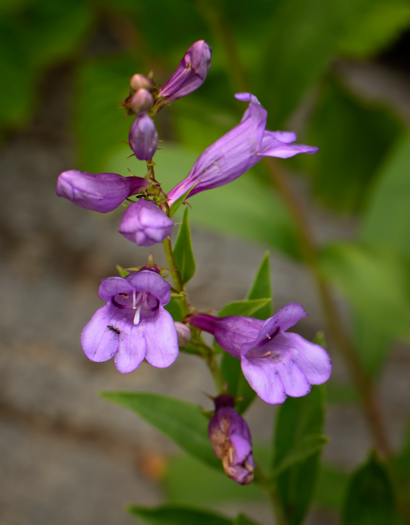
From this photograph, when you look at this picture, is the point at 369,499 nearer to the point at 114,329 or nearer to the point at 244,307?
the point at 244,307

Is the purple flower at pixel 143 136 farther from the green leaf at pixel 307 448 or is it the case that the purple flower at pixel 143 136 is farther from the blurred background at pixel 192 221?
the blurred background at pixel 192 221

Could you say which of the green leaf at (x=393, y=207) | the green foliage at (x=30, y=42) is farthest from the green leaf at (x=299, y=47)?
the green foliage at (x=30, y=42)

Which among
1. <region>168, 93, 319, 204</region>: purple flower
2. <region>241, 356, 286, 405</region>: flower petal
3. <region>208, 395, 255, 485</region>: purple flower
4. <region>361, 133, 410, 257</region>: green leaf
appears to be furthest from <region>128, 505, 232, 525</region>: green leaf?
<region>361, 133, 410, 257</region>: green leaf

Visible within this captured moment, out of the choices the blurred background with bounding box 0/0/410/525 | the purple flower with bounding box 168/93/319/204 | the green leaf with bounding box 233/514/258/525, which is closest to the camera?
the purple flower with bounding box 168/93/319/204

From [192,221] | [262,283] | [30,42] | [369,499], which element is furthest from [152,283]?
A: [30,42]

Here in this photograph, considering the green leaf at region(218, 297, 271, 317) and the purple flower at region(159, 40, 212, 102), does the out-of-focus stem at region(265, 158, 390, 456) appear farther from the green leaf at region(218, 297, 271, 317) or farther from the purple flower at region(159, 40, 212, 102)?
the purple flower at region(159, 40, 212, 102)

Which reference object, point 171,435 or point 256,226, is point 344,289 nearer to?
point 256,226
